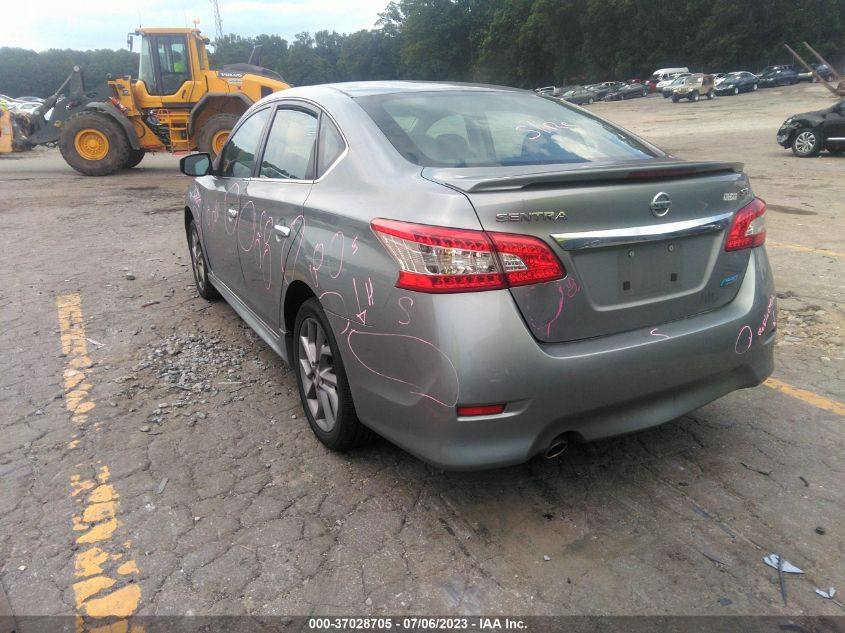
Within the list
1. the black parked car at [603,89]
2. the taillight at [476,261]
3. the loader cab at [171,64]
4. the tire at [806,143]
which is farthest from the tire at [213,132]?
the black parked car at [603,89]

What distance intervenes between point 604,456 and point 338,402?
128 cm

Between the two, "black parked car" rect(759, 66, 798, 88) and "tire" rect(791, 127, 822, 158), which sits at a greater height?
"black parked car" rect(759, 66, 798, 88)

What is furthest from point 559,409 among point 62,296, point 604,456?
point 62,296

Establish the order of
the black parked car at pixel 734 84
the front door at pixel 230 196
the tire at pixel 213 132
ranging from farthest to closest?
the black parked car at pixel 734 84 → the tire at pixel 213 132 → the front door at pixel 230 196

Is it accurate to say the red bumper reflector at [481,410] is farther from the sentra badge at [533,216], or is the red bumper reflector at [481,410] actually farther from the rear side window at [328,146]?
the rear side window at [328,146]

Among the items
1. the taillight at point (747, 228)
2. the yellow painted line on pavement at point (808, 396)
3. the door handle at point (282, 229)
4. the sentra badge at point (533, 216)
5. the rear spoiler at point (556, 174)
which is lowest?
the yellow painted line on pavement at point (808, 396)

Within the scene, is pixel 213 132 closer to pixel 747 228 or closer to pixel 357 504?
pixel 357 504

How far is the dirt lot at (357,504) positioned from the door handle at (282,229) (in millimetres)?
1021

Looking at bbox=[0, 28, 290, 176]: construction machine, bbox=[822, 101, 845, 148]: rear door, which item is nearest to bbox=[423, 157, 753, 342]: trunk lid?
bbox=[0, 28, 290, 176]: construction machine

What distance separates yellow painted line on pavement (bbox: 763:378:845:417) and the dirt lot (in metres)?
0.02

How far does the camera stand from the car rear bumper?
7.34 ft

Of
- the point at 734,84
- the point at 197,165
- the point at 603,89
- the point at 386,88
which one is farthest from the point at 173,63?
the point at 603,89

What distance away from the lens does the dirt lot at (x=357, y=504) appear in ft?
7.46

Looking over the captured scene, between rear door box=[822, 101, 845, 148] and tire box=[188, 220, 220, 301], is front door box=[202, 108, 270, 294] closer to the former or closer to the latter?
tire box=[188, 220, 220, 301]
